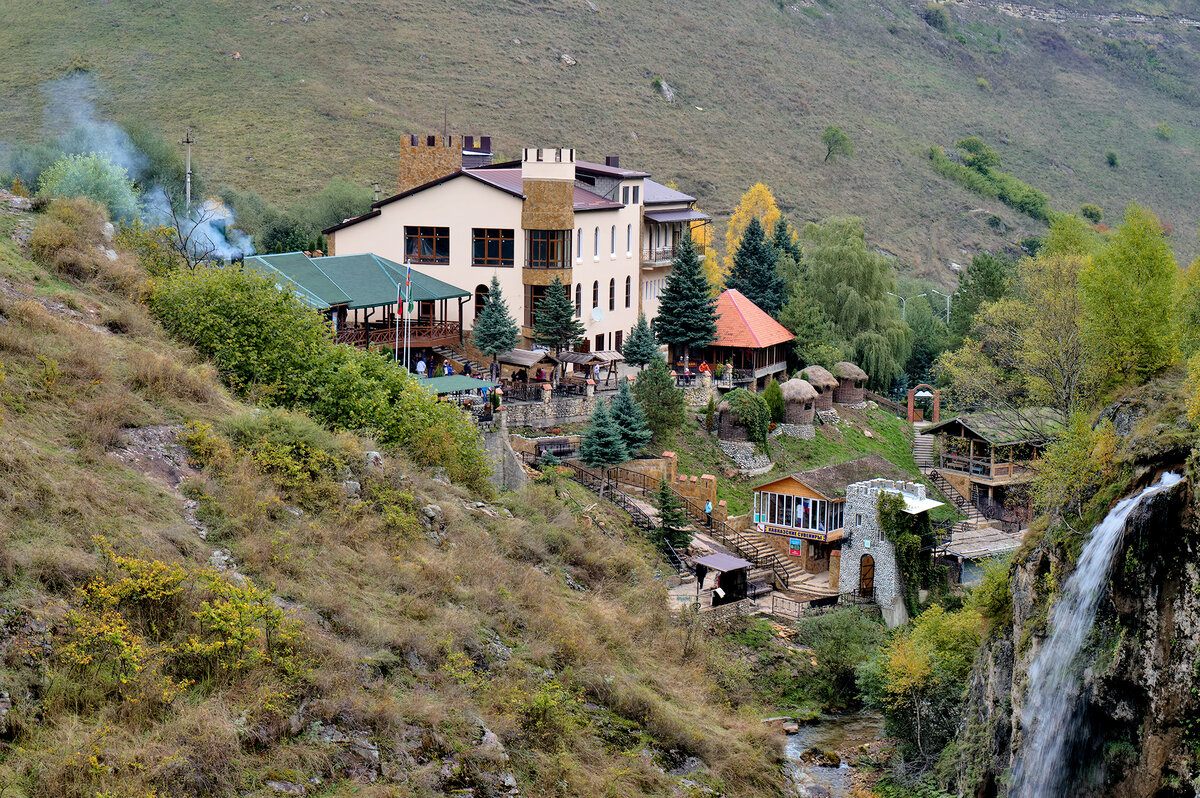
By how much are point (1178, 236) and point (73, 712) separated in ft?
363

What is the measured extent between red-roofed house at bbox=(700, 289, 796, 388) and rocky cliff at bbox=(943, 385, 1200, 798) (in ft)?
96.0

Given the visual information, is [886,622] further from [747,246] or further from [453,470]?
[747,246]

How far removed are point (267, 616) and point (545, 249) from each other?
34372mm

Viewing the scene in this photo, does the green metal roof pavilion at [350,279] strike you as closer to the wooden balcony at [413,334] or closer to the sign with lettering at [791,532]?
the wooden balcony at [413,334]

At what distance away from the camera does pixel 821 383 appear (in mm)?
54406

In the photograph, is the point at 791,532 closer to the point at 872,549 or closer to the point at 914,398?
the point at 872,549

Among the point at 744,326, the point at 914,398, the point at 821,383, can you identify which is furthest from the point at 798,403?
the point at 914,398

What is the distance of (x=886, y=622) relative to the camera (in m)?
39.3

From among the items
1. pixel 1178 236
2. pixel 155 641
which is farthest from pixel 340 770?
pixel 1178 236

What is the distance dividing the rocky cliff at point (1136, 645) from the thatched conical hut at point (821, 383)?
28681 millimetres

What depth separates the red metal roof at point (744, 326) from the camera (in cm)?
5512

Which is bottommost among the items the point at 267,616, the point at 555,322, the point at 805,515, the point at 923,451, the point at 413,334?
the point at 805,515

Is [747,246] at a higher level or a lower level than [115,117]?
lower

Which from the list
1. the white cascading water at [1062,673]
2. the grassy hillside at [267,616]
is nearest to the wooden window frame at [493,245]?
the grassy hillside at [267,616]
